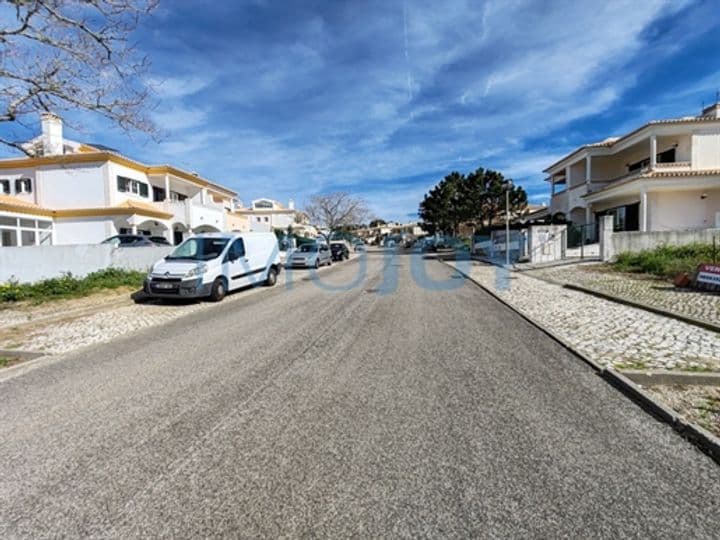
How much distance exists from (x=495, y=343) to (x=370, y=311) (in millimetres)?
3518

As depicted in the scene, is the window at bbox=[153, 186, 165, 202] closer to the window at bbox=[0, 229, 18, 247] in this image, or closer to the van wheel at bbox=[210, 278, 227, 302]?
the window at bbox=[0, 229, 18, 247]

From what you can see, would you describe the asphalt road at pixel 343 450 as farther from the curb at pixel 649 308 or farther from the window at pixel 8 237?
the window at pixel 8 237

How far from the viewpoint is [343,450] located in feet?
9.79

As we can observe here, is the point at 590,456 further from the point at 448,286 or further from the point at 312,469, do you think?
the point at 448,286

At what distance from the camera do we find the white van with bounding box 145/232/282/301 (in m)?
10.3

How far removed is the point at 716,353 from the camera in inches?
198

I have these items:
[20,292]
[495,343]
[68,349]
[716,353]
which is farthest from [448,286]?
[20,292]

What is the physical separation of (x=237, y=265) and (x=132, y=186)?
1901 cm

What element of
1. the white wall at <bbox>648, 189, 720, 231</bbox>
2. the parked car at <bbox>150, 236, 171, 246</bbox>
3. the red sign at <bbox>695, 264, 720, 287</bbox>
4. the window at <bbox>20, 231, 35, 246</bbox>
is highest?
the white wall at <bbox>648, 189, 720, 231</bbox>

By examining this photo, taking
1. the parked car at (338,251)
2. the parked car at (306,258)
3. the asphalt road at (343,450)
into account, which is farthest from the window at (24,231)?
the asphalt road at (343,450)

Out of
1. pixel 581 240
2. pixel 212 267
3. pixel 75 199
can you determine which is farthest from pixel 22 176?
pixel 581 240

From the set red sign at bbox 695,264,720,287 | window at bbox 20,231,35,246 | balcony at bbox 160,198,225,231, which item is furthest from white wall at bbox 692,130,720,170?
window at bbox 20,231,35,246

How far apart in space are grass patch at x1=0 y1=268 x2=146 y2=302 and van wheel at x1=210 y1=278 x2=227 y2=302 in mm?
3710

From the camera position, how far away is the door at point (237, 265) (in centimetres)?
1189
